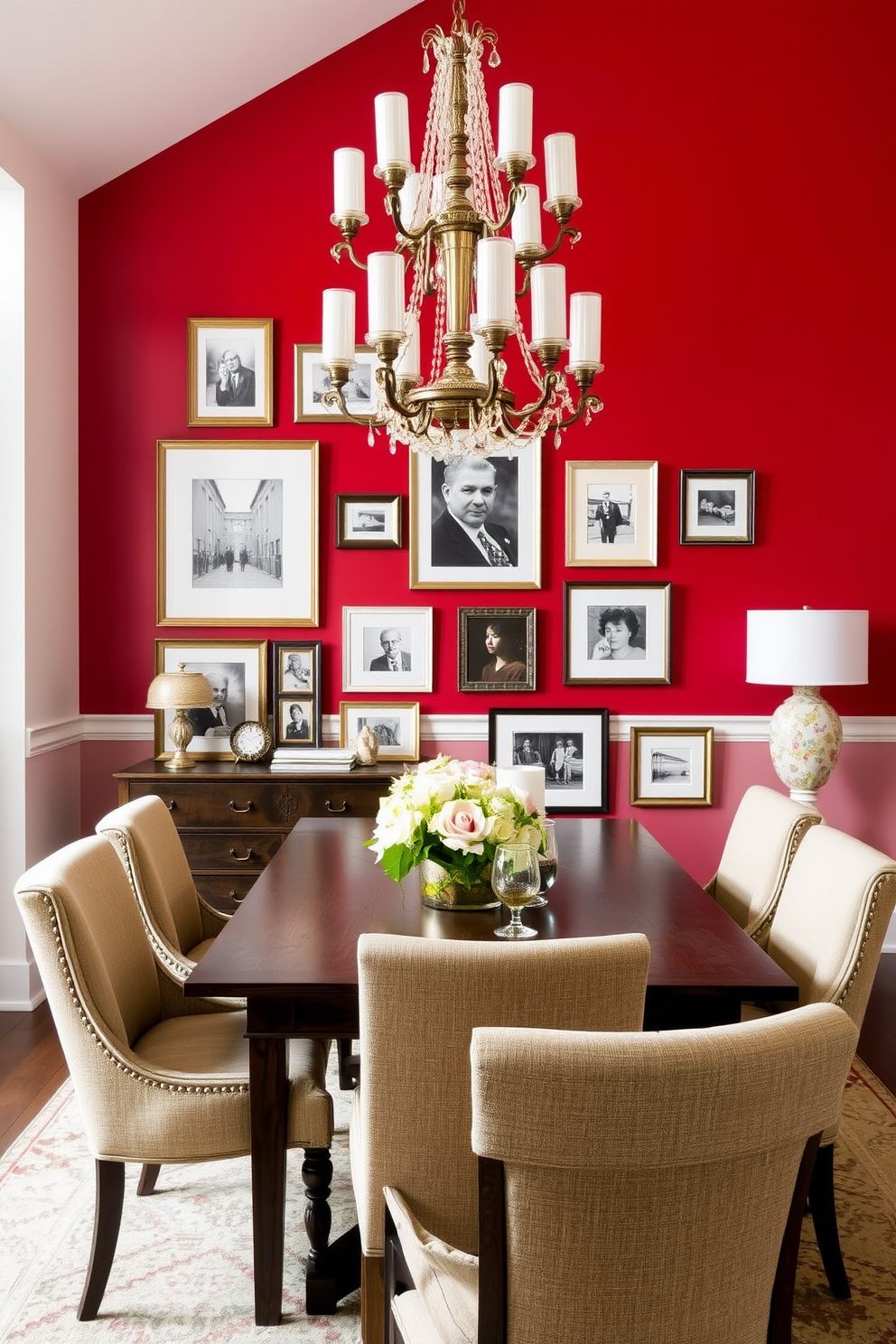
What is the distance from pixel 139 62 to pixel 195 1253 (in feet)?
12.6

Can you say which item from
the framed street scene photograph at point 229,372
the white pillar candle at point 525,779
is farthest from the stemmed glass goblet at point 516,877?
the framed street scene photograph at point 229,372

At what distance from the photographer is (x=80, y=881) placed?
219cm

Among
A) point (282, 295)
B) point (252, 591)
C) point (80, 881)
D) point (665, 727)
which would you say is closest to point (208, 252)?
point (282, 295)

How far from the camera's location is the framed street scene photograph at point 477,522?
442cm

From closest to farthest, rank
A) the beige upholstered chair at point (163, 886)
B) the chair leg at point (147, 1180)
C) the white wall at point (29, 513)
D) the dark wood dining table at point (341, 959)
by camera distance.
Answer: the dark wood dining table at point (341, 959) < the beige upholstered chair at point (163, 886) < the chair leg at point (147, 1180) < the white wall at point (29, 513)

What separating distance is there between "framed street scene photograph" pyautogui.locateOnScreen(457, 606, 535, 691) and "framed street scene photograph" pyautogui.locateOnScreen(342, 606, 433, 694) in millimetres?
149

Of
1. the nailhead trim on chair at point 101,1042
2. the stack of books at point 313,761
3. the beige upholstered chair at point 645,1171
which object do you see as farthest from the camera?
the stack of books at point 313,761

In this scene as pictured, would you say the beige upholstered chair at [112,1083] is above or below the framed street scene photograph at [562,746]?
below

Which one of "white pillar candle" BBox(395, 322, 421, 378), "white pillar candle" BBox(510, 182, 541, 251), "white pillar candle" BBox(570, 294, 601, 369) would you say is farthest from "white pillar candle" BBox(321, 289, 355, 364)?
"white pillar candle" BBox(570, 294, 601, 369)

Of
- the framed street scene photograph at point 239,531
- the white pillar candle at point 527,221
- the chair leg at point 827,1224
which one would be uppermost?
the white pillar candle at point 527,221

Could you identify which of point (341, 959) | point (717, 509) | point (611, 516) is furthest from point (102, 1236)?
point (717, 509)

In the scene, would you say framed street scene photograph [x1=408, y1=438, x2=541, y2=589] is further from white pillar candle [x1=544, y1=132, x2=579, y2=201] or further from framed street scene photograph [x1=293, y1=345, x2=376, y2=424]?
white pillar candle [x1=544, y1=132, x2=579, y2=201]

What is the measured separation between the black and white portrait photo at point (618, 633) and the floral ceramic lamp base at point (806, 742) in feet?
2.13

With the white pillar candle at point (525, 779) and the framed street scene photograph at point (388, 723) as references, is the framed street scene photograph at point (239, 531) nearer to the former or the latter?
the framed street scene photograph at point (388, 723)
